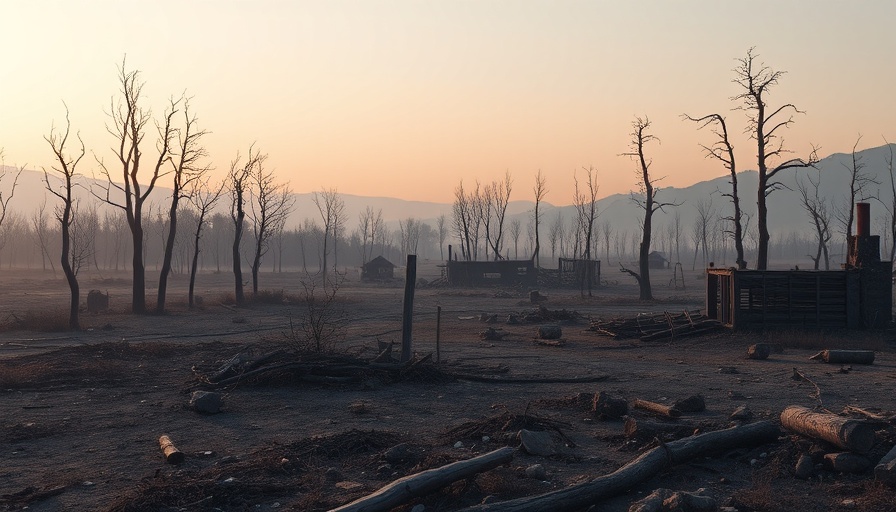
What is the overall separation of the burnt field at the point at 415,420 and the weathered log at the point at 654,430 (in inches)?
1.0

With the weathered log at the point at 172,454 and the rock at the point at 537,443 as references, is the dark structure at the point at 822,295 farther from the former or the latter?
the weathered log at the point at 172,454

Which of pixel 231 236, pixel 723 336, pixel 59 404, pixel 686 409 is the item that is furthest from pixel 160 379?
pixel 231 236

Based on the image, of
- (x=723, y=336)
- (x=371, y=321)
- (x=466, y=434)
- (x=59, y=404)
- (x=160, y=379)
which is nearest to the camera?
(x=466, y=434)

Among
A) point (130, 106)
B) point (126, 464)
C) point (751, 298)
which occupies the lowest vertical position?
point (126, 464)

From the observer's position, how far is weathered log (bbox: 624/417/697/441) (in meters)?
9.58

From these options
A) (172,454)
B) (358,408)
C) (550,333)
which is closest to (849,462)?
(358,408)

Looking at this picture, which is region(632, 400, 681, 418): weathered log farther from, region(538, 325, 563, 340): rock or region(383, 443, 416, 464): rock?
region(538, 325, 563, 340): rock

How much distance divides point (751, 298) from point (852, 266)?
3.16 m

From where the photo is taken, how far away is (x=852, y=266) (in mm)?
23172

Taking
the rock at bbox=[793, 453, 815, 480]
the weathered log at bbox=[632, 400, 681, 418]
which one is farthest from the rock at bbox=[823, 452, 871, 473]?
the weathered log at bbox=[632, 400, 681, 418]

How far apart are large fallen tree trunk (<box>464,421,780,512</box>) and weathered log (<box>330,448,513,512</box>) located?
2.19 ft

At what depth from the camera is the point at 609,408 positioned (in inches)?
447

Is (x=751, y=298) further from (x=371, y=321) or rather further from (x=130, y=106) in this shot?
(x=130, y=106)

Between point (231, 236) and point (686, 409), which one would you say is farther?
point (231, 236)
